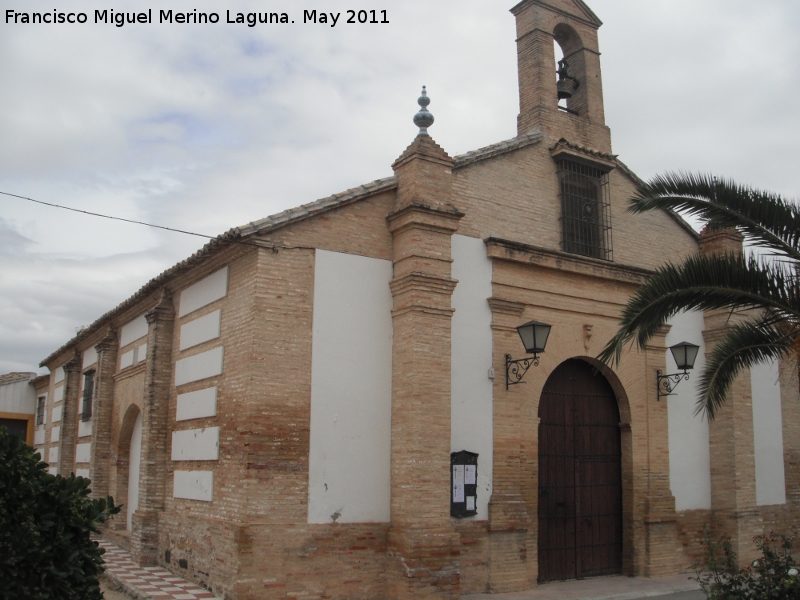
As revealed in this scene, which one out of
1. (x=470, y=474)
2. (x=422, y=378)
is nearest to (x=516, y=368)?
(x=470, y=474)

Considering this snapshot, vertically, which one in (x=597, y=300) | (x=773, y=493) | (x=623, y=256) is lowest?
(x=773, y=493)

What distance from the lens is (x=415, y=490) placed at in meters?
8.53

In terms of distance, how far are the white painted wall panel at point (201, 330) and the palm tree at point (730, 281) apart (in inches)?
188

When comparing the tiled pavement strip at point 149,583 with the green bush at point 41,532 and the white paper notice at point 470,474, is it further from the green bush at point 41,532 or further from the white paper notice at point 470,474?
the green bush at point 41,532

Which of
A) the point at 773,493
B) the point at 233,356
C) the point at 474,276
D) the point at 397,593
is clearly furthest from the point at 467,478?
the point at 773,493

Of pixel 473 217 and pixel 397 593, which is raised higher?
pixel 473 217

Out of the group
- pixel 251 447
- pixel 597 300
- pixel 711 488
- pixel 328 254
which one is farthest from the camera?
pixel 711 488

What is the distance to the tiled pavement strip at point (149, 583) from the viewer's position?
8.78 meters

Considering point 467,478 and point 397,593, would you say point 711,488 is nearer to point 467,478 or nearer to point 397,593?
point 467,478

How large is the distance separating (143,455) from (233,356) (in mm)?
3164

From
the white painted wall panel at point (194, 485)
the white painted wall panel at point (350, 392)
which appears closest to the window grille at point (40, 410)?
the white painted wall panel at point (194, 485)

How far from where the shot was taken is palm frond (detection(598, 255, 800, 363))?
7215 mm

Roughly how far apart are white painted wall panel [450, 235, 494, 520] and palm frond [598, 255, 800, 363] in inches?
82.4

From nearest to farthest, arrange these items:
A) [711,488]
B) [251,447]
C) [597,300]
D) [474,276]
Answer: [251,447] < [474,276] < [597,300] < [711,488]
